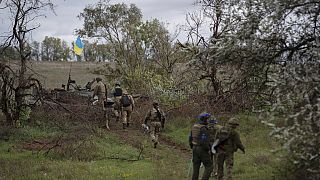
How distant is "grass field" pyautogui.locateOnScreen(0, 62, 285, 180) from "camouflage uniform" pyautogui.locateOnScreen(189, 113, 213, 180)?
127 cm

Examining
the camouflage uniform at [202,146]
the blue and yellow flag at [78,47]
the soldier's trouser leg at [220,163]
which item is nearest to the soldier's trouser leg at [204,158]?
the camouflage uniform at [202,146]

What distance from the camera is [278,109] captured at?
884 cm

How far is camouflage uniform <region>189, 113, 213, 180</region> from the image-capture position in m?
10.9

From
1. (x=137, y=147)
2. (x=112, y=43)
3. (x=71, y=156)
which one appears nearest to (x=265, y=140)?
(x=137, y=147)

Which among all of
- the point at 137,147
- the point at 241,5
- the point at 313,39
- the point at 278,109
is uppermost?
the point at 241,5

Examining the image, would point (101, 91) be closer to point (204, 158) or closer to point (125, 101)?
point (125, 101)

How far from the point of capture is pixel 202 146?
10.9 m

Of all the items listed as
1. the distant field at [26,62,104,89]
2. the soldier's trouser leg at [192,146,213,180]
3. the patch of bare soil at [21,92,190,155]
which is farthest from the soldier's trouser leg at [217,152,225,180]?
the distant field at [26,62,104,89]

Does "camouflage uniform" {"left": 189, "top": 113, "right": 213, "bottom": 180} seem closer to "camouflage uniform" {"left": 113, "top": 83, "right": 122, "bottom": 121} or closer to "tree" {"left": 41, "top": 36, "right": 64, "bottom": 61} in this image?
"camouflage uniform" {"left": 113, "top": 83, "right": 122, "bottom": 121}

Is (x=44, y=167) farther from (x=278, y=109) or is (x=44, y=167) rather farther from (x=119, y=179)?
(x=278, y=109)

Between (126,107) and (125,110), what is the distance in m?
0.20

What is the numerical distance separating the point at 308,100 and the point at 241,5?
302 centimetres

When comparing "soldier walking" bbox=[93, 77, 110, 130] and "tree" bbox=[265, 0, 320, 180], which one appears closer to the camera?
"tree" bbox=[265, 0, 320, 180]

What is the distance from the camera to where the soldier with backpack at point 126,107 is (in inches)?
849
